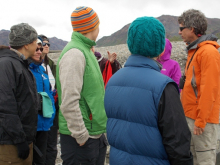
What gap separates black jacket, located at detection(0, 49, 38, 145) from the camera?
2.09m

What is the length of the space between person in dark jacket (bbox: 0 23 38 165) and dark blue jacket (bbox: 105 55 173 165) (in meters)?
1.02

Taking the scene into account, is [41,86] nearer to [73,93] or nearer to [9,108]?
[9,108]

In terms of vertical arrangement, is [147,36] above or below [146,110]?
above

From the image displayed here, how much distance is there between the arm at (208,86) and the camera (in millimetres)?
2512

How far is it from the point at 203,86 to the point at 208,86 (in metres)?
0.05

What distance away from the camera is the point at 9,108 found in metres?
2.10

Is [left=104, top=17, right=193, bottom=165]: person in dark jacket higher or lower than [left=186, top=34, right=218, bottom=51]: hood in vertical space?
lower

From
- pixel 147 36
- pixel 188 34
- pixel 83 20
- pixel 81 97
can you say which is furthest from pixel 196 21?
pixel 81 97

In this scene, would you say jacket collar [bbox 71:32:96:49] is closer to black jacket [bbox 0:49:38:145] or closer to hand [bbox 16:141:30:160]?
black jacket [bbox 0:49:38:145]

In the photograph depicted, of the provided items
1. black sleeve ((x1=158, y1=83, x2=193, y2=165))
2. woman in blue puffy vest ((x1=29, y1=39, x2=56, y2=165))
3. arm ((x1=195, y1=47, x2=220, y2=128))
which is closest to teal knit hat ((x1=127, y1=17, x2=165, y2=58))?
black sleeve ((x1=158, y1=83, x2=193, y2=165))

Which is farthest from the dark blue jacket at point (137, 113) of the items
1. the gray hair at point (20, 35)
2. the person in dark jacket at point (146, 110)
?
the gray hair at point (20, 35)

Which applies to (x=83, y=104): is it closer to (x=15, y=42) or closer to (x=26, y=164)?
(x=26, y=164)

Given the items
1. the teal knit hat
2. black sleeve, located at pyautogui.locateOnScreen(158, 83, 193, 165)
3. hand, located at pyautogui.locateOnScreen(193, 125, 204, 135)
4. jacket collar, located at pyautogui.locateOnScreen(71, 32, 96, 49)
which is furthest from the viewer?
hand, located at pyautogui.locateOnScreen(193, 125, 204, 135)

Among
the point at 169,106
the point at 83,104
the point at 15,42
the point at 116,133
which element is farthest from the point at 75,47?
the point at 169,106
